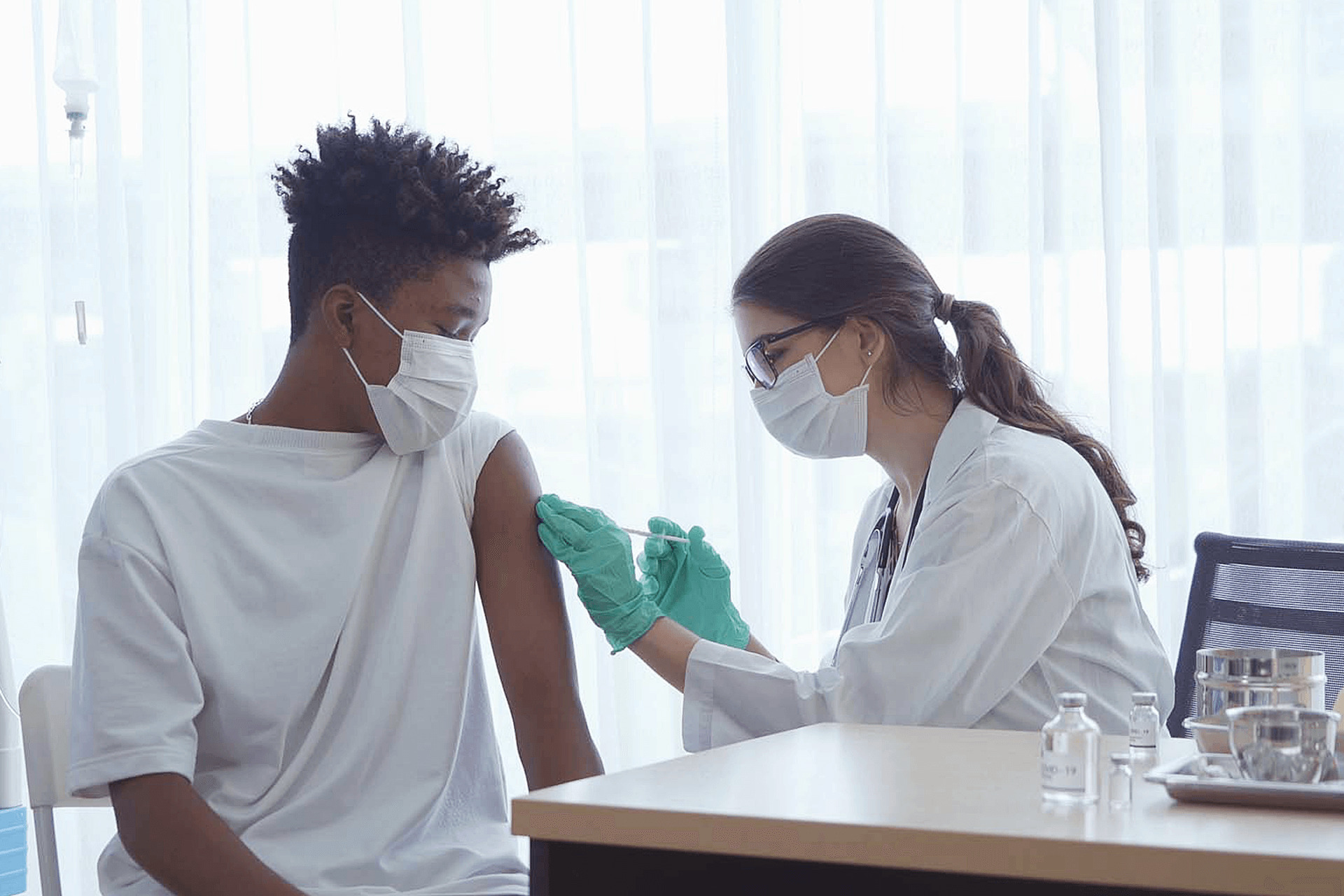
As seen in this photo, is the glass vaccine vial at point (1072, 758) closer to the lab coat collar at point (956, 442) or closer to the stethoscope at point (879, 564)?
the lab coat collar at point (956, 442)

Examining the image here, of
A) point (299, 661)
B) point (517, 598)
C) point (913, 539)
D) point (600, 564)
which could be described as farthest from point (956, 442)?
point (299, 661)

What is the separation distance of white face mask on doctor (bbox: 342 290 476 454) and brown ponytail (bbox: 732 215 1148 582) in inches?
18.0

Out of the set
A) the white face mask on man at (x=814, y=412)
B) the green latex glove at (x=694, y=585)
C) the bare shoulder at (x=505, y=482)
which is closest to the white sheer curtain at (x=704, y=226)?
the green latex glove at (x=694, y=585)

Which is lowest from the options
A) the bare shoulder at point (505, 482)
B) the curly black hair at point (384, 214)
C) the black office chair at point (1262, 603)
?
the black office chair at point (1262, 603)

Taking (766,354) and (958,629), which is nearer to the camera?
(958,629)

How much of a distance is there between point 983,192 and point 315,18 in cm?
141

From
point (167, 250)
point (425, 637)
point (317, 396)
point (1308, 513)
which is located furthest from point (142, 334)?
point (1308, 513)

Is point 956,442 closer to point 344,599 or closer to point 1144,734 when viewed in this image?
point 1144,734

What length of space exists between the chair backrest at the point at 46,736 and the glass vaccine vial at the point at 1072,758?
3.72 ft

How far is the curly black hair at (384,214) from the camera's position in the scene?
1513 mm

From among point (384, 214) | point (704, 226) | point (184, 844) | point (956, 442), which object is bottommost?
point (184, 844)

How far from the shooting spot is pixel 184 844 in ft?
4.17

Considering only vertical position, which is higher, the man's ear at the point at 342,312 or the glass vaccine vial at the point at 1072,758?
the man's ear at the point at 342,312

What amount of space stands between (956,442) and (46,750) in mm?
1128
